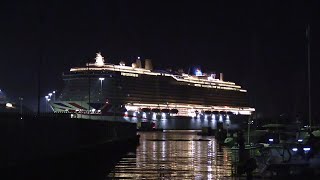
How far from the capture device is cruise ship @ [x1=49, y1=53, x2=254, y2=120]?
109 m

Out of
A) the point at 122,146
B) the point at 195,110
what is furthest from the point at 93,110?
the point at 122,146

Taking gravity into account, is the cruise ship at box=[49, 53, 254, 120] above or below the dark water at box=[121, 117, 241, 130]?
above

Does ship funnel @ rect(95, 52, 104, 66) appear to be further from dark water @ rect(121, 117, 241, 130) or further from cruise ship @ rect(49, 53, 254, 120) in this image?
dark water @ rect(121, 117, 241, 130)

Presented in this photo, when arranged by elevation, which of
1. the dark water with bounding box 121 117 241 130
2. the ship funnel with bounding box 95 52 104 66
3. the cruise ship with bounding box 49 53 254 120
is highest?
the ship funnel with bounding box 95 52 104 66

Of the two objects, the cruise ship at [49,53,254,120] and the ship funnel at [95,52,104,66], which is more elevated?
the ship funnel at [95,52,104,66]

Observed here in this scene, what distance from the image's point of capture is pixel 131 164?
2691 cm

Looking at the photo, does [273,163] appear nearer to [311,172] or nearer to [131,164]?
[311,172]

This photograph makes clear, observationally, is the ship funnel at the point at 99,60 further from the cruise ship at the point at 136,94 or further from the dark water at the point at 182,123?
the dark water at the point at 182,123

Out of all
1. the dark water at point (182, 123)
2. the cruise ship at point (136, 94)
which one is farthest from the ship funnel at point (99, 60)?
the dark water at point (182, 123)

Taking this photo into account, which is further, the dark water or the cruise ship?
the dark water

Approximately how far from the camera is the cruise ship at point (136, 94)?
4309 inches

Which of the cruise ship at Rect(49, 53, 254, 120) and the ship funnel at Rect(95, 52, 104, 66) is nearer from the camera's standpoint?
the cruise ship at Rect(49, 53, 254, 120)

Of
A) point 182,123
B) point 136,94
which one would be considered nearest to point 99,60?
point 136,94

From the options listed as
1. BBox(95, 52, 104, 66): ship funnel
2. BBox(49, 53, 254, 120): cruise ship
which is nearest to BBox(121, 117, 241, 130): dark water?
BBox(49, 53, 254, 120): cruise ship
